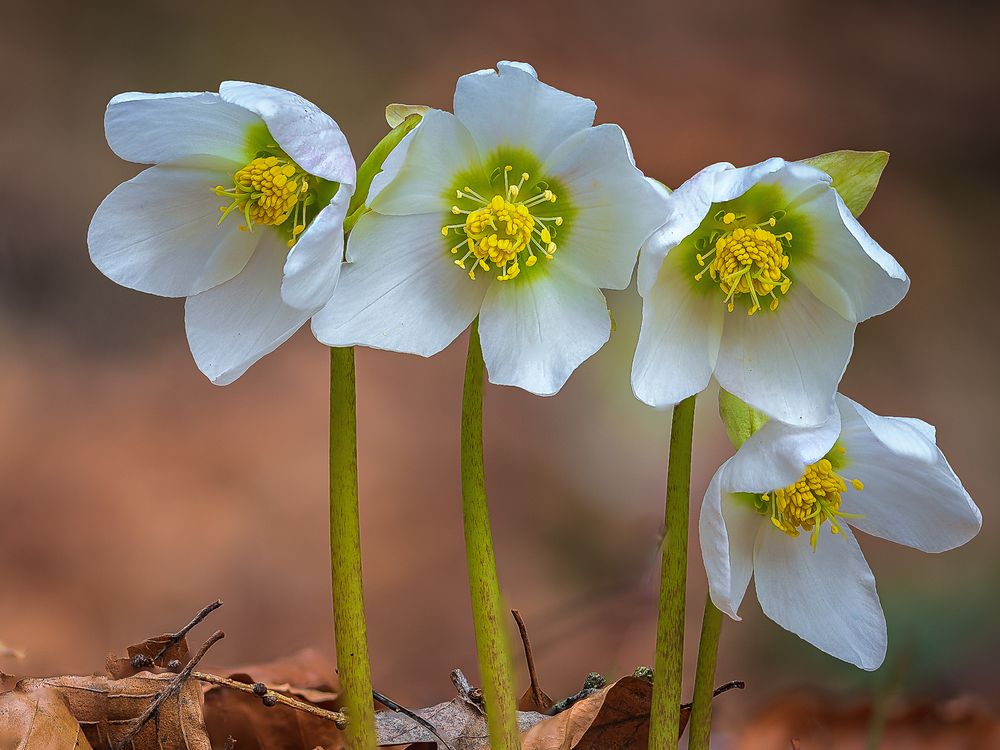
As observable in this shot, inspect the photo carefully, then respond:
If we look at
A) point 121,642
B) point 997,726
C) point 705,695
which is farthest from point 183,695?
point 121,642

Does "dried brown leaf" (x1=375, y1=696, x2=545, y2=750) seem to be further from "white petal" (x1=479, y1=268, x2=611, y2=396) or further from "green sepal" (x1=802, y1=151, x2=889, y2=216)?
"green sepal" (x1=802, y1=151, x2=889, y2=216)

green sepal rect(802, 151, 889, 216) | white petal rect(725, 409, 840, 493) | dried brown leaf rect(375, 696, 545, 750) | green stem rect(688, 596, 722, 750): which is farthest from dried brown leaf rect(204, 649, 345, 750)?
green sepal rect(802, 151, 889, 216)

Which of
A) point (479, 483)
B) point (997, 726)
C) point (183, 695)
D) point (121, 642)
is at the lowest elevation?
point (121, 642)

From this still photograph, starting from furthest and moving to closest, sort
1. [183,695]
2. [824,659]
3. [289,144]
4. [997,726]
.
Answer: [824,659] → [997,726] → [183,695] → [289,144]

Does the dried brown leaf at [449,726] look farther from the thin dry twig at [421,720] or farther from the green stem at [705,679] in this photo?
the green stem at [705,679]

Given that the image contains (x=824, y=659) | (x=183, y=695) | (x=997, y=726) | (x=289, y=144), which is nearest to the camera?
(x=289, y=144)

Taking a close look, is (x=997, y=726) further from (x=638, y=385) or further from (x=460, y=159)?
(x=460, y=159)

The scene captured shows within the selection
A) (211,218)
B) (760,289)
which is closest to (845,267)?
(760,289)
